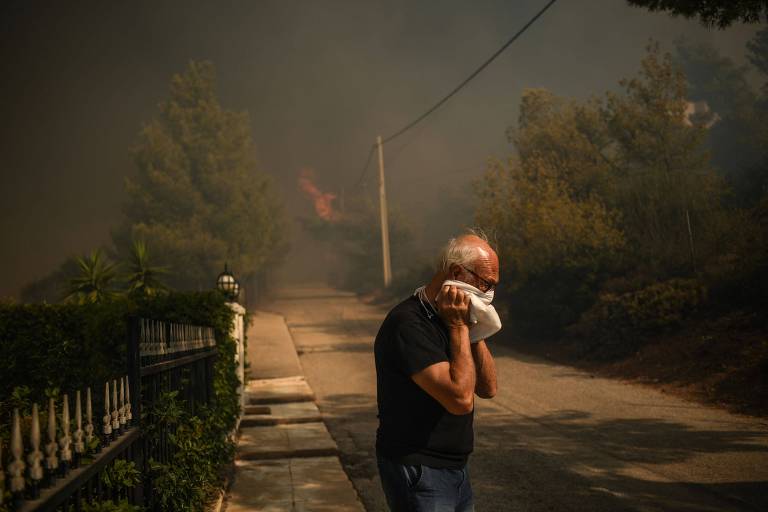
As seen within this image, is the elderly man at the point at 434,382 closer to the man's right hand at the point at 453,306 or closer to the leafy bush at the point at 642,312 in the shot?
the man's right hand at the point at 453,306

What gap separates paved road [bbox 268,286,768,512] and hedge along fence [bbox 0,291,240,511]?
1.65 metres

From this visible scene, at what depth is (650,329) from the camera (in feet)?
54.2

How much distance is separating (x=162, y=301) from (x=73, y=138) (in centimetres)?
7082

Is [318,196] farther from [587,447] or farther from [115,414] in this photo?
[115,414]

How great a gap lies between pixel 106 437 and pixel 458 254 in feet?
5.81

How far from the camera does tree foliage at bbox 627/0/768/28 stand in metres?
8.73

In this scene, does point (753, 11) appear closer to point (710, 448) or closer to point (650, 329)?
point (710, 448)

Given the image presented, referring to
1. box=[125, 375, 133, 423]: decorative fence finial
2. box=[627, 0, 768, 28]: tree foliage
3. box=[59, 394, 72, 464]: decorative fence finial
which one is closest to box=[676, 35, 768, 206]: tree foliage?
box=[627, 0, 768, 28]: tree foliage

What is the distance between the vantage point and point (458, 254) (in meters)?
2.92

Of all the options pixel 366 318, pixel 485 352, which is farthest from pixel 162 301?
pixel 366 318

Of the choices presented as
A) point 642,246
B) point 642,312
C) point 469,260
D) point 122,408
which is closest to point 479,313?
point 469,260

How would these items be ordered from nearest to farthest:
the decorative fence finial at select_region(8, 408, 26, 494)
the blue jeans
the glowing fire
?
the decorative fence finial at select_region(8, 408, 26, 494) → the blue jeans → the glowing fire

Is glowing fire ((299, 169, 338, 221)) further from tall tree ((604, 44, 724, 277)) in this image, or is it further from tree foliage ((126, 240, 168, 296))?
tree foliage ((126, 240, 168, 296))

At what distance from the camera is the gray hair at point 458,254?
114 inches
